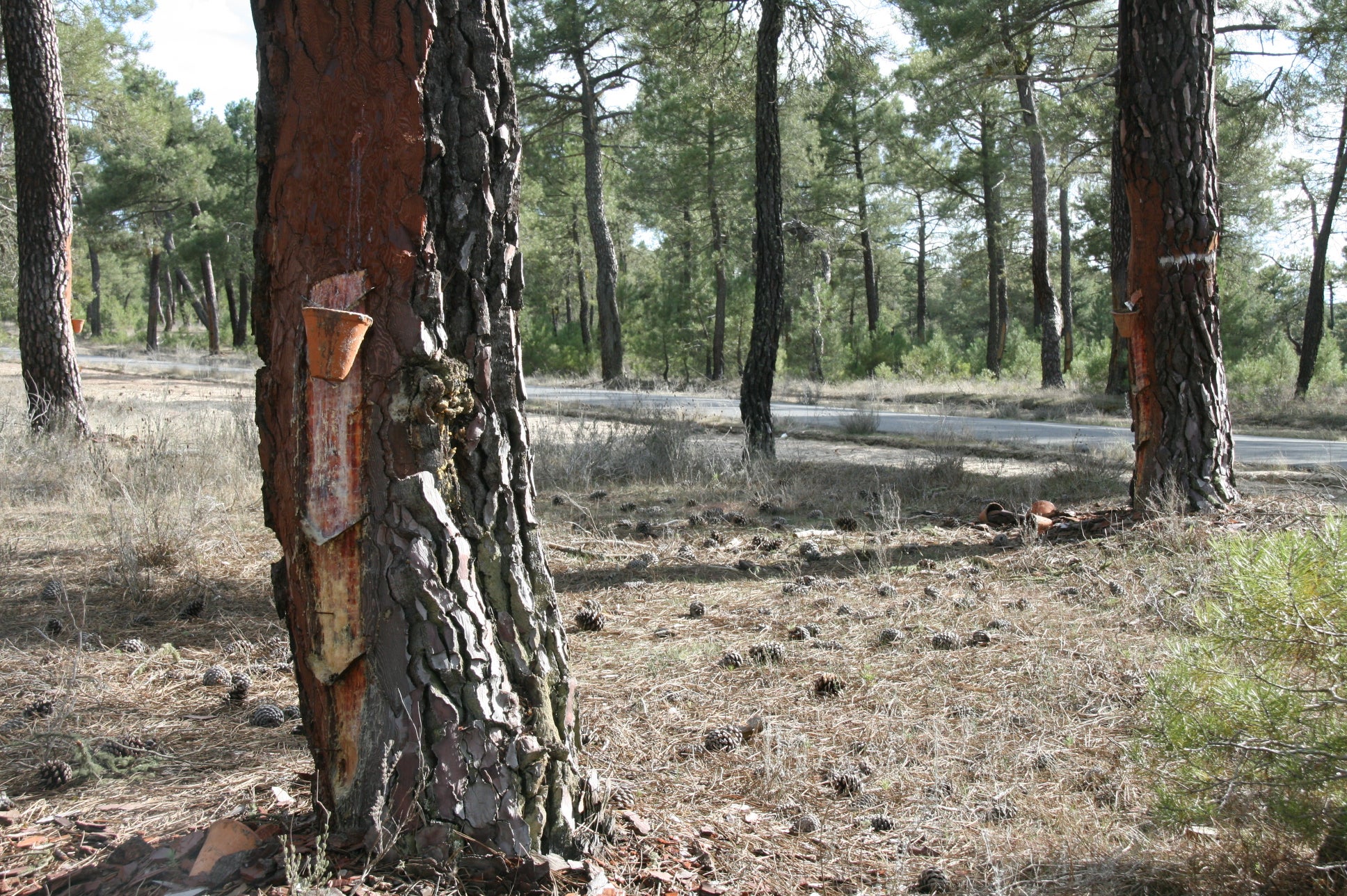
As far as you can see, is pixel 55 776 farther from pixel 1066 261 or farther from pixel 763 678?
pixel 1066 261

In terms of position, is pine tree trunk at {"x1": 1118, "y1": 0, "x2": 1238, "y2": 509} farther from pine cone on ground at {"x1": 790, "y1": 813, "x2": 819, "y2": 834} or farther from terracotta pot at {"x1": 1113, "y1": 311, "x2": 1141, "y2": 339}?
pine cone on ground at {"x1": 790, "y1": 813, "x2": 819, "y2": 834}

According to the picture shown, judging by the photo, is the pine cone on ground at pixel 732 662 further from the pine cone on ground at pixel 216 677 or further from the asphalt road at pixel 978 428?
the asphalt road at pixel 978 428

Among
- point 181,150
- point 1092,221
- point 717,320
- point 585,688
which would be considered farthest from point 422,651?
point 181,150

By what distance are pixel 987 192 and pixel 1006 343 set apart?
328 inches

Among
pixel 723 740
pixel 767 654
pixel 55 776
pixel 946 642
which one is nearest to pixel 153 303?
pixel 55 776

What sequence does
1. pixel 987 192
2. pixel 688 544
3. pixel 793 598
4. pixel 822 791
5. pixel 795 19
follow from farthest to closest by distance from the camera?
pixel 987 192
pixel 795 19
pixel 688 544
pixel 793 598
pixel 822 791

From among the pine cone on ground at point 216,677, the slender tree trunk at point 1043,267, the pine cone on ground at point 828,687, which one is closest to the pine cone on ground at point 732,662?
the pine cone on ground at point 828,687

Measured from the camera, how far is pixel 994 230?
25.8 meters

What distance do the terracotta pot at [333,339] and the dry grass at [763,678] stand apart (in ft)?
3.34

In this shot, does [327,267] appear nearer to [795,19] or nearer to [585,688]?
[585,688]

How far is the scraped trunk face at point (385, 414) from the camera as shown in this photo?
1698 mm

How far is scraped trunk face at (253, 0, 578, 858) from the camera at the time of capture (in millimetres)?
1698

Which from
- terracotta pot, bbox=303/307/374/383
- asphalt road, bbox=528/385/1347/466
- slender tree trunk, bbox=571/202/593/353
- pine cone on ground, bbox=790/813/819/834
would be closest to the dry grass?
pine cone on ground, bbox=790/813/819/834

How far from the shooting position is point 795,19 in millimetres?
8469
